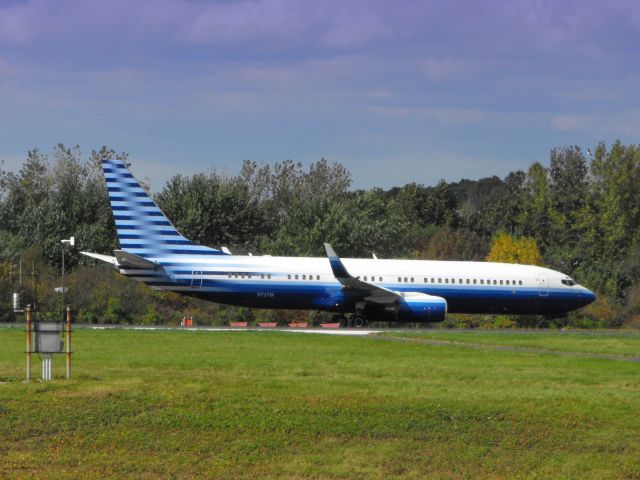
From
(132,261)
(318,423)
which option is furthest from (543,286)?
(318,423)

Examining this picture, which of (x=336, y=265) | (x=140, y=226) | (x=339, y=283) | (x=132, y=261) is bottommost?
(x=339, y=283)

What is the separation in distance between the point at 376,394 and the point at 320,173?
339 ft

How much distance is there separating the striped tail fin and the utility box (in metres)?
27.6

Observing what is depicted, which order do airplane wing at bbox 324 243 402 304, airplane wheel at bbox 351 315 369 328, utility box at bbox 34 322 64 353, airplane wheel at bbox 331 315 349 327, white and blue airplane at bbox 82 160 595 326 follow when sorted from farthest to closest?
airplane wheel at bbox 331 315 349 327 < airplane wheel at bbox 351 315 369 328 < white and blue airplane at bbox 82 160 595 326 < airplane wing at bbox 324 243 402 304 < utility box at bbox 34 322 64 353

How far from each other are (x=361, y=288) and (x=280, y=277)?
3.68 m

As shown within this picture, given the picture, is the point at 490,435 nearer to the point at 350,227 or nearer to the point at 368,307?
the point at 368,307

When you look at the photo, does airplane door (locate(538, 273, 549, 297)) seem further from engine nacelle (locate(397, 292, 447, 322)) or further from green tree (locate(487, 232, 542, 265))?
green tree (locate(487, 232, 542, 265))

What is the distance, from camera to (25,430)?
20.9 meters

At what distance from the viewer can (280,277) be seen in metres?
51.7

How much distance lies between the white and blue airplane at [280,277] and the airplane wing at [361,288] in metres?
0.04

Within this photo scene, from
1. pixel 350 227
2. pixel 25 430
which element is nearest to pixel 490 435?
pixel 25 430

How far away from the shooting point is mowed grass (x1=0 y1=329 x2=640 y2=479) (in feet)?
63.5

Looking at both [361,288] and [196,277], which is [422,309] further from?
[196,277]

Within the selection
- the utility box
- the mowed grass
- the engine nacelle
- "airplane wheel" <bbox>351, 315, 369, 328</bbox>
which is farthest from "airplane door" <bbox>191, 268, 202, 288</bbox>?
the utility box
